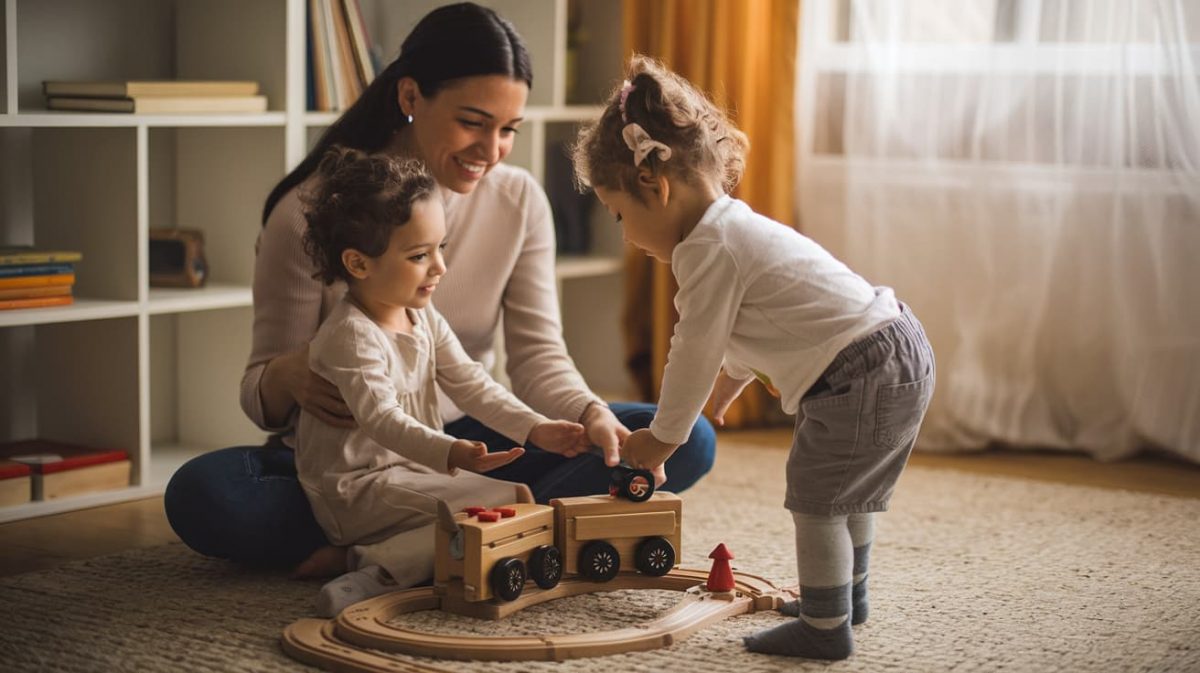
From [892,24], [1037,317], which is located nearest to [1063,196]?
[1037,317]

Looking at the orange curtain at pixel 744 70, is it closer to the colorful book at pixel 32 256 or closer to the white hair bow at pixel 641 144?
the colorful book at pixel 32 256

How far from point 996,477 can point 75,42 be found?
1.95 metres

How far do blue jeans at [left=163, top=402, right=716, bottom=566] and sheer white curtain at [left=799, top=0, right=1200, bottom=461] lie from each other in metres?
1.23

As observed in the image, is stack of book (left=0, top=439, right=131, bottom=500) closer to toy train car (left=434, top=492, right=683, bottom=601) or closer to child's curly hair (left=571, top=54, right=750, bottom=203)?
toy train car (left=434, top=492, right=683, bottom=601)

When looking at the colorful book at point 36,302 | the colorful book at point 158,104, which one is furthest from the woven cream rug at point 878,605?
the colorful book at point 158,104

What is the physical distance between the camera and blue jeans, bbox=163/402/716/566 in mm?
1909

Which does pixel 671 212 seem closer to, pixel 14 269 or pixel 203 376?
pixel 14 269

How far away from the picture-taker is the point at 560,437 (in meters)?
1.88

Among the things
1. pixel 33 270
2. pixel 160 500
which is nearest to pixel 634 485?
pixel 160 500

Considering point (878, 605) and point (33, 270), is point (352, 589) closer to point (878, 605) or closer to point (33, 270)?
point (878, 605)

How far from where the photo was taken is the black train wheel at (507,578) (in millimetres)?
1687

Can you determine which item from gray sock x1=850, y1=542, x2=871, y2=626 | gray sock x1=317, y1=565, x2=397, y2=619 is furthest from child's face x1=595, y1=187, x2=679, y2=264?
gray sock x1=317, y1=565, x2=397, y2=619

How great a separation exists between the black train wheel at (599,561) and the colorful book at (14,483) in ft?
3.66

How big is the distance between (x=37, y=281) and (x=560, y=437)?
3.43 feet
